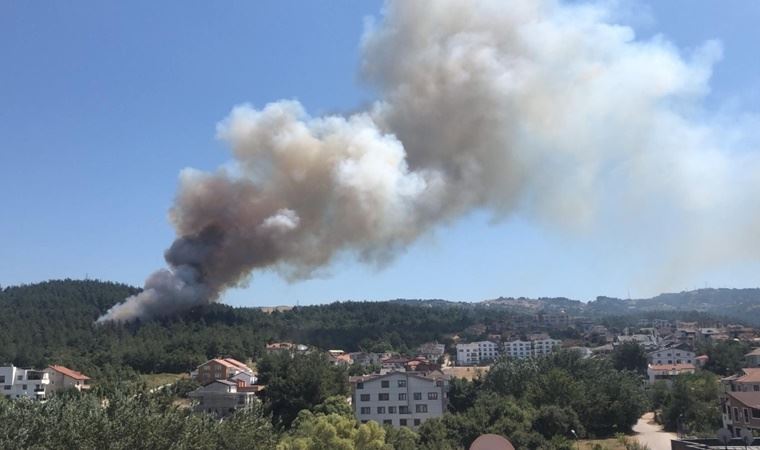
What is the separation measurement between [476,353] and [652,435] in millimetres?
68964

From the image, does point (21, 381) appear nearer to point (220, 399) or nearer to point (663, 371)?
point (220, 399)

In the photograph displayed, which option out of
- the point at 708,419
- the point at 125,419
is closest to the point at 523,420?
the point at 708,419

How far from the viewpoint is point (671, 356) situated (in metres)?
83.2

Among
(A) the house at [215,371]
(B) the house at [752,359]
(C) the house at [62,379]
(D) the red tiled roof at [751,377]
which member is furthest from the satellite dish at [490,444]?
(B) the house at [752,359]

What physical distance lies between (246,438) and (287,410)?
20879 mm

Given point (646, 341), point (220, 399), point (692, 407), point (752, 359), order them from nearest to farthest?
point (692, 407) < point (220, 399) < point (752, 359) < point (646, 341)

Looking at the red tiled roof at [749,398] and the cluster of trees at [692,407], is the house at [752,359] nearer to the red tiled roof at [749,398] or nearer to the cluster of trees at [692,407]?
the cluster of trees at [692,407]

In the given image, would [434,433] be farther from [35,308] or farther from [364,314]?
[364,314]

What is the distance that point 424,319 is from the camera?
141500 millimetres

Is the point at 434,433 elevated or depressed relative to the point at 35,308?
depressed

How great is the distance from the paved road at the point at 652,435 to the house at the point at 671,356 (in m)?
34.6

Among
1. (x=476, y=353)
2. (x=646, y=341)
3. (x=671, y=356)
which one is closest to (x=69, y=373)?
(x=671, y=356)

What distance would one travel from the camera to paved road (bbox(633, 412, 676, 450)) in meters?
36.9

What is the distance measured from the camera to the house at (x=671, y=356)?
269 feet
